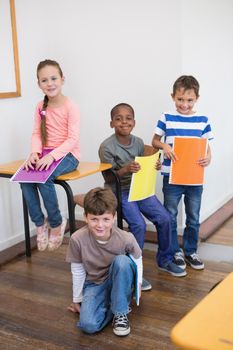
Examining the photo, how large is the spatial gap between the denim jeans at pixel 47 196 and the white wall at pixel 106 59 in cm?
64

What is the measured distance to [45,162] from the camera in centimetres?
254

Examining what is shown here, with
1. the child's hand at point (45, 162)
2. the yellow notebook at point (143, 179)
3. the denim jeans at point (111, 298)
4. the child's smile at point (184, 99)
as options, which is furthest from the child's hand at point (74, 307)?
the child's smile at point (184, 99)

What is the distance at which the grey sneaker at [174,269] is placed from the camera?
8.77 ft

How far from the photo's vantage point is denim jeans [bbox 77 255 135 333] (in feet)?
6.80

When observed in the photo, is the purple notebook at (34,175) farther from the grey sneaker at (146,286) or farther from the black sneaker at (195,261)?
the black sneaker at (195,261)

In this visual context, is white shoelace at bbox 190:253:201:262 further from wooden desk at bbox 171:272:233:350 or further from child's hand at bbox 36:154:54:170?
wooden desk at bbox 171:272:233:350

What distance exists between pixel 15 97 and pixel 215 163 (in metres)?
1.80

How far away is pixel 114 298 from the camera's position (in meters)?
2.09

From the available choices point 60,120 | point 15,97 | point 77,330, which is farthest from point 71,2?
point 77,330

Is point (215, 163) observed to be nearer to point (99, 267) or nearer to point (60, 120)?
point (60, 120)

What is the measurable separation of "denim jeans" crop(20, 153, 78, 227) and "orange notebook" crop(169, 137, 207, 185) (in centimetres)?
63

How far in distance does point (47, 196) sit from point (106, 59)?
51.5 inches

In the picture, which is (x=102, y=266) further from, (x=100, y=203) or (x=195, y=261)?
(x=195, y=261)

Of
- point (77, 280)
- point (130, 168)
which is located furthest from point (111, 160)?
point (77, 280)
